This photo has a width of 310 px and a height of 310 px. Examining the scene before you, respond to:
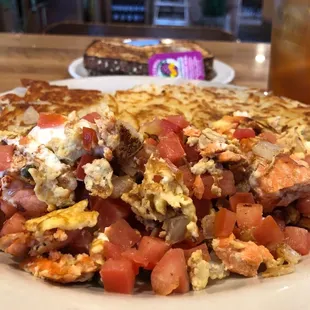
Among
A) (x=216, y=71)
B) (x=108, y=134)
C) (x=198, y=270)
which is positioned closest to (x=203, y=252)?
(x=198, y=270)

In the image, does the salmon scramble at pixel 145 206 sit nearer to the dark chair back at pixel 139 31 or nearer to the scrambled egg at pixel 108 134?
the scrambled egg at pixel 108 134

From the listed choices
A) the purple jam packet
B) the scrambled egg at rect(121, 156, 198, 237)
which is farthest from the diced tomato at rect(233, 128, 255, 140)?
the purple jam packet

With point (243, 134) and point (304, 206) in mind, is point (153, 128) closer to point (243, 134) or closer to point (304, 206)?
point (243, 134)

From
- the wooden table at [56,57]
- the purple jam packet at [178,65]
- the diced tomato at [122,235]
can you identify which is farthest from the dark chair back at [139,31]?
the diced tomato at [122,235]

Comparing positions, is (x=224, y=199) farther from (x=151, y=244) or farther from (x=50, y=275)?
(x=50, y=275)

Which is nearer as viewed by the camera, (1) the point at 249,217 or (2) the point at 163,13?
(1) the point at 249,217
